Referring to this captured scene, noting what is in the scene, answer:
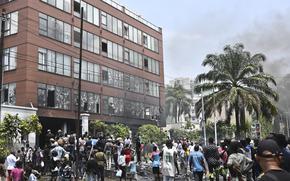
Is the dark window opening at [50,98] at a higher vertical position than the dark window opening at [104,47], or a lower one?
lower

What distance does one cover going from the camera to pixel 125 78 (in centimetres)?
4812

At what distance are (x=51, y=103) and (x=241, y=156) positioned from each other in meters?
26.6

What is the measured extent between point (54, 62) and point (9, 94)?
4.88 metres

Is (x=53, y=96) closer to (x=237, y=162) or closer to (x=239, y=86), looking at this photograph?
(x=239, y=86)

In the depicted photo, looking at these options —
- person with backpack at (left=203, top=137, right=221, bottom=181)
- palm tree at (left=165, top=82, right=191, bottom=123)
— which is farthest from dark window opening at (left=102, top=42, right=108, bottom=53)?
palm tree at (left=165, top=82, right=191, bottom=123)

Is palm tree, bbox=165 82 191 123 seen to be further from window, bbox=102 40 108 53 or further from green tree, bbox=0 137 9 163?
green tree, bbox=0 137 9 163

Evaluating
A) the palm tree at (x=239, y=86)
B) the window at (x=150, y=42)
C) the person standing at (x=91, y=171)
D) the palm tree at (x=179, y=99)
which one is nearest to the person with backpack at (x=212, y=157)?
the person standing at (x=91, y=171)

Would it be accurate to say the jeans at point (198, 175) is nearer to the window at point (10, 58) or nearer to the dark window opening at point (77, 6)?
the window at point (10, 58)

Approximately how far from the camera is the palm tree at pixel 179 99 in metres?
90.9

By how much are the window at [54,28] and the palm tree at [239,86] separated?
1401 cm

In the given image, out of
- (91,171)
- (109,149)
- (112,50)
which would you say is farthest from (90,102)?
(91,171)

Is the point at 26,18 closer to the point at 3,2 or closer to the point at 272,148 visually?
the point at 3,2

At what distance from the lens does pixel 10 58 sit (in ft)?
117

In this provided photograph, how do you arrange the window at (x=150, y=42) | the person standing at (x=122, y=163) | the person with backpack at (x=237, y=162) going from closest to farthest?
the person with backpack at (x=237, y=162), the person standing at (x=122, y=163), the window at (x=150, y=42)
